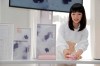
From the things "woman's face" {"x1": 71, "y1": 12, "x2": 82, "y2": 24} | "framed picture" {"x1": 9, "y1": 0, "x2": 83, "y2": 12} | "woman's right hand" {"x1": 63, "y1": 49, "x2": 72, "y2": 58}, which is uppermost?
"framed picture" {"x1": 9, "y1": 0, "x2": 83, "y2": 12}

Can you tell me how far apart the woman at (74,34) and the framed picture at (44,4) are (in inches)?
23.2

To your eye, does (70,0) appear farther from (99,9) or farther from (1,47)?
(1,47)

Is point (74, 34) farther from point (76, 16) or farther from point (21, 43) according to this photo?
point (21, 43)

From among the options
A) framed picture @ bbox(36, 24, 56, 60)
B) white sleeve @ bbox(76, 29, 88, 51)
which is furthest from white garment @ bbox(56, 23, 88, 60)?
framed picture @ bbox(36, 24, 56, 60)

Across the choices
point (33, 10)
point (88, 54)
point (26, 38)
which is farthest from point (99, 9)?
point (26, 38)

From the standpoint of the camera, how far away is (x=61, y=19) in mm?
2449

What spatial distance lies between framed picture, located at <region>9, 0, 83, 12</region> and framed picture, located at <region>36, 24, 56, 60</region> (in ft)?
2.84

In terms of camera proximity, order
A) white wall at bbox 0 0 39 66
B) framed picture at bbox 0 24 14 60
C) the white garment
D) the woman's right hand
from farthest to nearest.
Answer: white wall at bbox 0 0 39 66, the white garment, the woman's right hand, framed picture at bbox 0 24 14 60

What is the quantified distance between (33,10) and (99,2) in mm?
780

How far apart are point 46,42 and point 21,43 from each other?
176mm

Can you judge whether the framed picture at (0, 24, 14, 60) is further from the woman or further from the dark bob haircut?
the dark bob haircut

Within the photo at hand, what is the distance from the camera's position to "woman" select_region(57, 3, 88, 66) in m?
1.69

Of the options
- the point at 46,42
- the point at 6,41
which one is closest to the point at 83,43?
the point at 46,42

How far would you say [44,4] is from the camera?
2.30 meters
